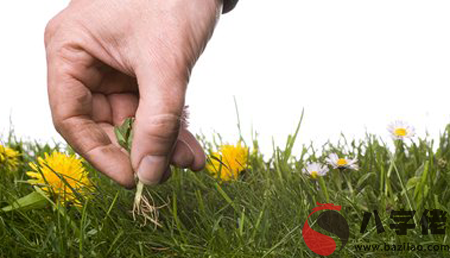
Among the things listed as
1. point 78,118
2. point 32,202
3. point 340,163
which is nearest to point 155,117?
point 78,118

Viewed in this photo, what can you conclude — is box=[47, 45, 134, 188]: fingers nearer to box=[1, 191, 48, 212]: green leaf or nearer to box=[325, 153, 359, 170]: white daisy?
box=[1, 191, 48, 212]: green leaf

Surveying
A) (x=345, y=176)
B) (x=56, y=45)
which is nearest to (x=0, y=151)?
(x=56, y=45)

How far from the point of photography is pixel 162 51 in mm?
1432

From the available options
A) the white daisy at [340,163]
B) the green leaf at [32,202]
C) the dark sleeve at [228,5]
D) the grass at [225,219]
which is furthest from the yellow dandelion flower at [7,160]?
the white daisy at [340,163]

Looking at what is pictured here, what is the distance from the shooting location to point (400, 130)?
2.10 metres

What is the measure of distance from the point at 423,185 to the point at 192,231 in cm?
75

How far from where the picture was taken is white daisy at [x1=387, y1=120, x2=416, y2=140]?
207cm

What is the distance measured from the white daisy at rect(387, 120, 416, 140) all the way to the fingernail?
101 cm

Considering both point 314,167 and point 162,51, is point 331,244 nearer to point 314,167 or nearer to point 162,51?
point 314,167

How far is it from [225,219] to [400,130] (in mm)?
848

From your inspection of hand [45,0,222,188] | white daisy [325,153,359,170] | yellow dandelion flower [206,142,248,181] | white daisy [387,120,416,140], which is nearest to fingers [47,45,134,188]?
hand [45,0,222,188]

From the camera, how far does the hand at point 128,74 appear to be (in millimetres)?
1423

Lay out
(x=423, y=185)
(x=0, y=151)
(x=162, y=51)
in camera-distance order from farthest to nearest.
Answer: (x=0, y=151), (x=423, y=185), (x=162, y=51)

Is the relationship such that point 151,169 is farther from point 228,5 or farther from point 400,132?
point 400,132
